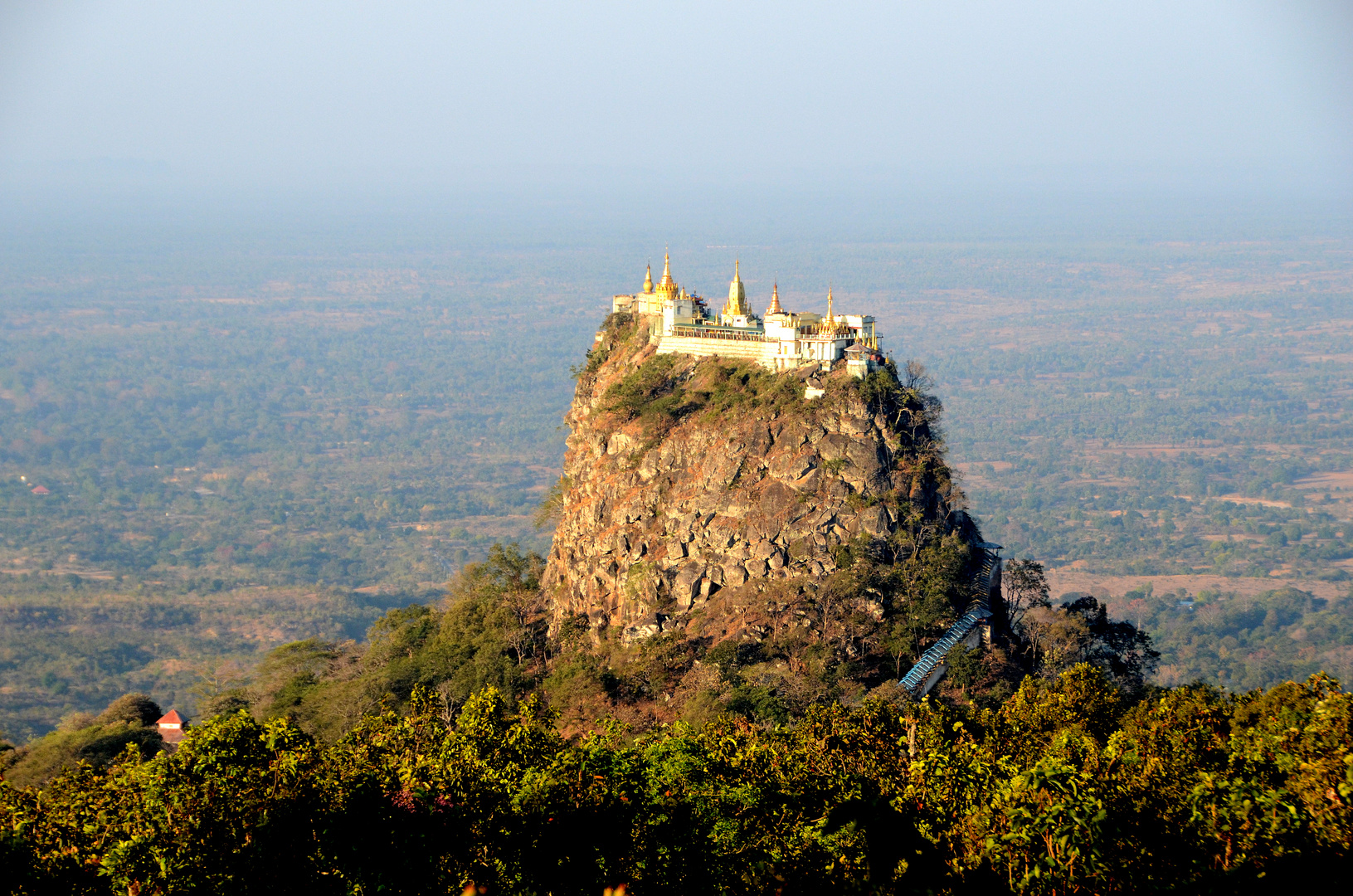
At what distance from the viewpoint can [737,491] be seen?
1969 inches

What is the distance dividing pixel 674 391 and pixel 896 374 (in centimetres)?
870

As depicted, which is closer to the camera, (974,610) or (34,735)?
(974,610)

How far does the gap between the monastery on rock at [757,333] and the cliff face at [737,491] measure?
34.0 inches

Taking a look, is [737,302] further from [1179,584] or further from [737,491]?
[1179,584]

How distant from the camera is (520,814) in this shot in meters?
27.4

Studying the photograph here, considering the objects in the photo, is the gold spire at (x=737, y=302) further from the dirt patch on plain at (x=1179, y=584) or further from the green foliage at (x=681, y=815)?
the dirt patch on plain at (x=1179, y=584)

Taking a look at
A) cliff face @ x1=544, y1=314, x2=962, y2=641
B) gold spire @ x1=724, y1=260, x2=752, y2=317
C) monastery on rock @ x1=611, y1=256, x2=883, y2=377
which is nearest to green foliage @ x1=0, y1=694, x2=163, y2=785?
cliff face @ x1=544, y1=314, x2=962, y2=641

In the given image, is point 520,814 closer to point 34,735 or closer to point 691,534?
point 691,534

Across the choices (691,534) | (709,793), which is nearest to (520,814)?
(709,793)

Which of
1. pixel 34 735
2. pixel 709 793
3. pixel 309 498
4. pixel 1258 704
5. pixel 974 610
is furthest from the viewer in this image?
pixel 309 498

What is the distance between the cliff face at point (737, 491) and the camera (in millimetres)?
48750

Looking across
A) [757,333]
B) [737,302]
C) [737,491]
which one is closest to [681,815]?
[737,491]

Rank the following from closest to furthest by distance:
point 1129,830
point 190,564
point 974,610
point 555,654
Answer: point 1129,830 < point 974,610 < point 555,654 < point 190,564

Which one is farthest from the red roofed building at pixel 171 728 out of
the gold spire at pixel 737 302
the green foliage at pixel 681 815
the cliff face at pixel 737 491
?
the gold spire at pixel 737 302
